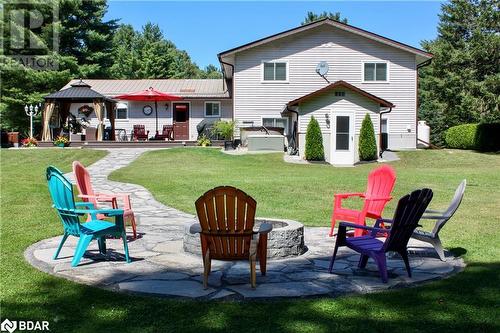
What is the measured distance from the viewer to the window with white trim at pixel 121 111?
29.8 meters

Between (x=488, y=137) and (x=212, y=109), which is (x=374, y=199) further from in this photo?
(x=212, y=109)

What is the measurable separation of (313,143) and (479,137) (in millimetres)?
9944

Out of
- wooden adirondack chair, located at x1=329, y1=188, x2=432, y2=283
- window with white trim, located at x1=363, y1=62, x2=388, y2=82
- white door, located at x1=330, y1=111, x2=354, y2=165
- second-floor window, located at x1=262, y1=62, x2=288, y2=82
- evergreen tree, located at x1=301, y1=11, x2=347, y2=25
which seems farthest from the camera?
evergreen tree, located at x1=301, y1=11, x2=347, y2=25

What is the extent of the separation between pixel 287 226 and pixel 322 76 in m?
20.9

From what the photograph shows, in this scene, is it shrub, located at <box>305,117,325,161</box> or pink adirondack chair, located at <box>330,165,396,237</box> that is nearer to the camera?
pink adirondack chair, located at <box>330,165,396,237</box>

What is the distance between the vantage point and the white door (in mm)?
21453

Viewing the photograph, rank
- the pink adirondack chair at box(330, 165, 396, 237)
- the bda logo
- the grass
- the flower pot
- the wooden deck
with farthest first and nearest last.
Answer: the wooden deck, the flower pot, the pink adirondack chair at box(330, 165, 396, 237), the grass, the bda logo

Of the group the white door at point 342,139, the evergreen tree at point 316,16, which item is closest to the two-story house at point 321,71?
the white door at point 342,139

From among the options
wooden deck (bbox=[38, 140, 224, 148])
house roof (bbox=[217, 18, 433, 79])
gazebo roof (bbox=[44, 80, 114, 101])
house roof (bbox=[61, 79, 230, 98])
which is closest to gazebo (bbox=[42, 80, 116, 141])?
gazebo roof (bbox=[44, 80, 114, 101])

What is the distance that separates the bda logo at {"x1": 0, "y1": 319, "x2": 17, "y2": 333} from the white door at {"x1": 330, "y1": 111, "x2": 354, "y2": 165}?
727 inches

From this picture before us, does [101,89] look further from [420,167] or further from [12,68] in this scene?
[420,167]

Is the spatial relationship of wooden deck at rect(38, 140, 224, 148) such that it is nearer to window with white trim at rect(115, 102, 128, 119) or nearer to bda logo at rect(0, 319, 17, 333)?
window with white trim at rect(115, 102, 128, 119)

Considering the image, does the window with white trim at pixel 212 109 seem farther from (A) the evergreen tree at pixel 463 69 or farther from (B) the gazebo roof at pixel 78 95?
(A) the evergreen tree at pixel 463 69

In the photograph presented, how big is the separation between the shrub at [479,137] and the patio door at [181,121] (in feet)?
50.1
